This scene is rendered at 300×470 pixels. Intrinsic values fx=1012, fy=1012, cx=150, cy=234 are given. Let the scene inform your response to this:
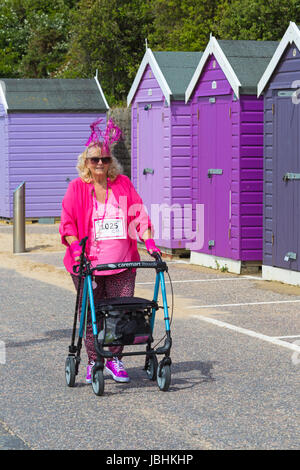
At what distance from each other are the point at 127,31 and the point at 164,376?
35261 mm

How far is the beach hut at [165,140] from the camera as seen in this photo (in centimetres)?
1544

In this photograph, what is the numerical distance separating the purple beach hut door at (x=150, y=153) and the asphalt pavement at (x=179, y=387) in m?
5.15

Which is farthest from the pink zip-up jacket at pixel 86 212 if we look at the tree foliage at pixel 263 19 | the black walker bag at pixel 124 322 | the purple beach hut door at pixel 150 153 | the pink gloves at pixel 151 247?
the tree foliage at pixel 263 19

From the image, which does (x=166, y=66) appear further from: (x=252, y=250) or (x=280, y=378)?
(x=280, y=378)

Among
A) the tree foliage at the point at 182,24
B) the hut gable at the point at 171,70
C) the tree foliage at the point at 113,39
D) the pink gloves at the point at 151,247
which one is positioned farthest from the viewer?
the tree foliage at the point at 113,39

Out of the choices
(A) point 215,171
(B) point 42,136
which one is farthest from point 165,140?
(B) point 42,136

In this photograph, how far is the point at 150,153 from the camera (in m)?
16.3

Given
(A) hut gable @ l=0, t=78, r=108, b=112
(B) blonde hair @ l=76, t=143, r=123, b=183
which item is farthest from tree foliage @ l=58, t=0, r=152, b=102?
(B) blonde hair @ l=76, t=143, r=123, b=183

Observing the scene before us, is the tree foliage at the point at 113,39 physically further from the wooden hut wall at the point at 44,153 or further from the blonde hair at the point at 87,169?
the blonde hair at the point at 87,169

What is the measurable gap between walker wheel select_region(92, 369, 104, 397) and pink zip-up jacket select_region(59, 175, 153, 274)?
2.39 ft

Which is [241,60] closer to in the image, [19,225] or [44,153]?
[19,225]

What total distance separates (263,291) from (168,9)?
99.5 ft

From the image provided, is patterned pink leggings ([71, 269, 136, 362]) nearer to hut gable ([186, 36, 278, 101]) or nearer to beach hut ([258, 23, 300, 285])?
beach hut ([258, 23, 300, 285])

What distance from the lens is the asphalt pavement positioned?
18.4 feet
